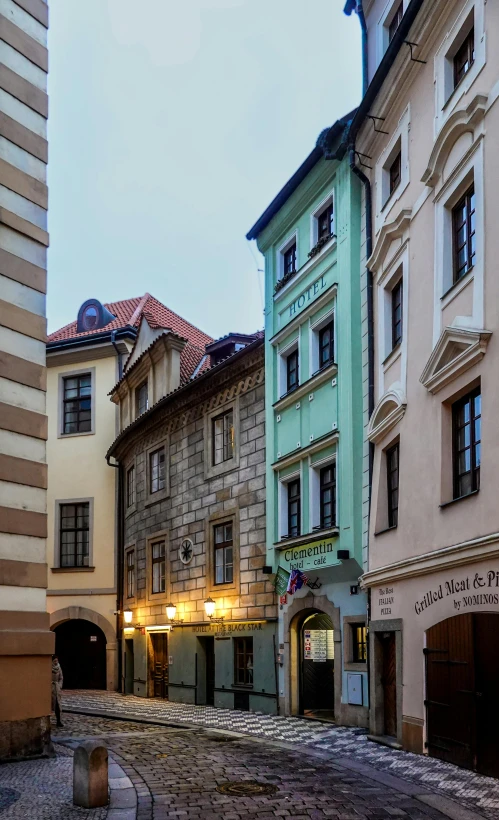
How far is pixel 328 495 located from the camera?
19562 mm

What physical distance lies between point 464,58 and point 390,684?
32.9 feet

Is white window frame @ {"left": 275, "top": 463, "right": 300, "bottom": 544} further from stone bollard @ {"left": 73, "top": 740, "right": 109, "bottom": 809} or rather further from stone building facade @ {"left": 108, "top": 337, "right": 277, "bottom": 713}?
stone bollard @ {"left": 73, "top": 740, "right": 109, "bottom": 809}

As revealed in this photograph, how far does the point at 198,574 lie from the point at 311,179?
427 inches

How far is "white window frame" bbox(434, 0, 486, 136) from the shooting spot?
1279cm

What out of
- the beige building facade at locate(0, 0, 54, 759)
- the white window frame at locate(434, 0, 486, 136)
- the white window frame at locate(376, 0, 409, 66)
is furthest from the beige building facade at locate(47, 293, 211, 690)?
the white window frame at locate(434, 0, 486, 136)

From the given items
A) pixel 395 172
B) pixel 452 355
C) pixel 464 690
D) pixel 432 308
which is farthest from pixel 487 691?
pixel 395 172

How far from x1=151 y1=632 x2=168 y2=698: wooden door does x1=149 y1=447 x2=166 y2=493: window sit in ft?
14.6

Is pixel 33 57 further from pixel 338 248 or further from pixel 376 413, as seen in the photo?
pixel 376 413

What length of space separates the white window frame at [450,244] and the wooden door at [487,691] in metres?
3.85

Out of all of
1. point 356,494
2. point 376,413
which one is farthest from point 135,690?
point 376,413

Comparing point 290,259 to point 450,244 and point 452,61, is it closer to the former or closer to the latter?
point 452,61

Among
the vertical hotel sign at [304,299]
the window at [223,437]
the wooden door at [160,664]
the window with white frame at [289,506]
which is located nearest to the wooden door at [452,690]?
the window with white frame at [289,506]

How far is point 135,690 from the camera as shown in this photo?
96.4ft

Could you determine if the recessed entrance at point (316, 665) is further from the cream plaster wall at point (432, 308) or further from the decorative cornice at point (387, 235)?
the decorative cornice at point (387, 235)
